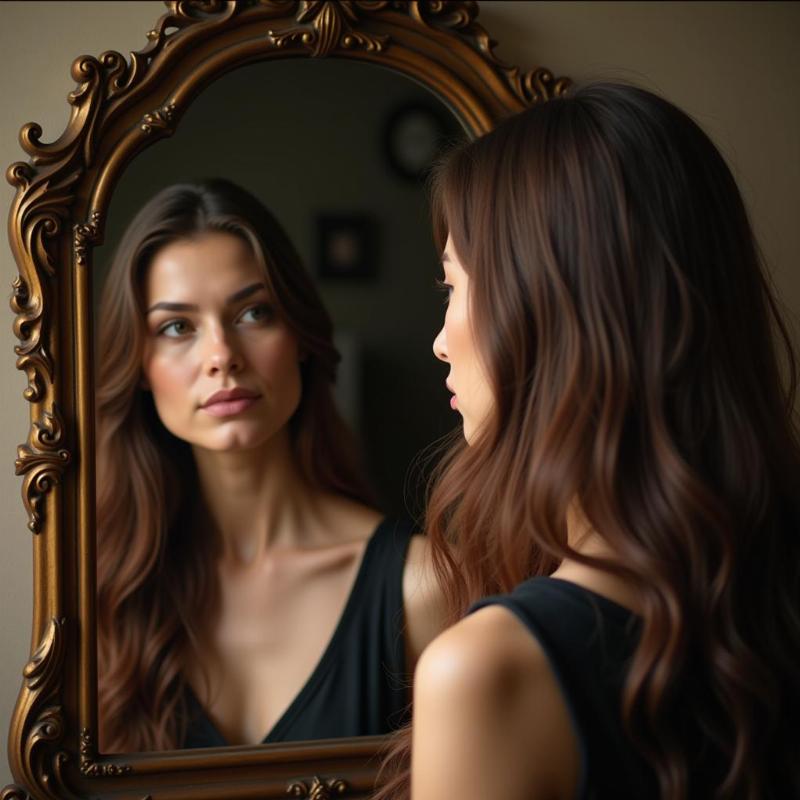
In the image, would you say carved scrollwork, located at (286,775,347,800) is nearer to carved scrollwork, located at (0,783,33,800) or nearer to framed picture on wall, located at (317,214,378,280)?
carved scrollwork, located at (0,783,33,800)

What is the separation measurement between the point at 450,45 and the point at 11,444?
86 cm

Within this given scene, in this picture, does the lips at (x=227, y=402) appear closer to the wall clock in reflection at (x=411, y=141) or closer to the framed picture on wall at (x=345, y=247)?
the framed picture on wall at (x=345, y=247)

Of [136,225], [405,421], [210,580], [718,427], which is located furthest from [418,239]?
[718,427]

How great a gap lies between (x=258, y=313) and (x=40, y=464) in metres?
0.35

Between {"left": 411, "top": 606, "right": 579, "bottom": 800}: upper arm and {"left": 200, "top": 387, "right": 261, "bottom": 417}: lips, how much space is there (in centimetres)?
68

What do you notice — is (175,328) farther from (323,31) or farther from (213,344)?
(323,31)

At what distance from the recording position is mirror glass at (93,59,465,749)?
1498mm

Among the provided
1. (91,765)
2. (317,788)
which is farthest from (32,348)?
(317,788)

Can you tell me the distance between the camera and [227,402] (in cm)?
147

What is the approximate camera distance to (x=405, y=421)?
1563mm

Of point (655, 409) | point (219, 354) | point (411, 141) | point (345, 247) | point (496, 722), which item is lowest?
point (496, 722)

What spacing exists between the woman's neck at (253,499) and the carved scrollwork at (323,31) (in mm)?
556

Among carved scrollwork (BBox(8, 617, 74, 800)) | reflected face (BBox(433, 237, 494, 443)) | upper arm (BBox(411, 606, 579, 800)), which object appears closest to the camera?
upper arm (BBox(411, 606, 579, 800))

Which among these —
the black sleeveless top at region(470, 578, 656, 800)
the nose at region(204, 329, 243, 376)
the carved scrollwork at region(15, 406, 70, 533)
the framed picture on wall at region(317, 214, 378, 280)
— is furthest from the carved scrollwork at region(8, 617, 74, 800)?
the black sleeveless top at region(470, 578, 656, 800)
